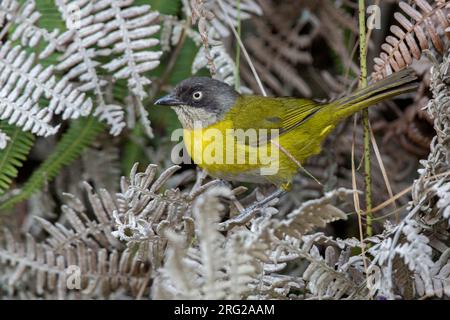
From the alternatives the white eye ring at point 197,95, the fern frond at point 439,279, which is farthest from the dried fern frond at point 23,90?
the fern frond at point 439,279

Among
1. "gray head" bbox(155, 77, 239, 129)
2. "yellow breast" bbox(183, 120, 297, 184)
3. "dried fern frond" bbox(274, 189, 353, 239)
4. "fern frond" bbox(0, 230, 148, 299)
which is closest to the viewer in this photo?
"dried fern frond" bbox(274, 189, 353, 239)

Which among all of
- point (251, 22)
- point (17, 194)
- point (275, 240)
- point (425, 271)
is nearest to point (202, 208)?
point (275, 240)

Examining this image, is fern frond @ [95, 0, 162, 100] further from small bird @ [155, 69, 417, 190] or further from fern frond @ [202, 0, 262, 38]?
fern frond @ [202, 0, 262, 38]

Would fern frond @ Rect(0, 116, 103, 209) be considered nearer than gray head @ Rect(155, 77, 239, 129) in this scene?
Yes

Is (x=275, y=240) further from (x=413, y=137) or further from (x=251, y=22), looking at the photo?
(x=251, y=22)

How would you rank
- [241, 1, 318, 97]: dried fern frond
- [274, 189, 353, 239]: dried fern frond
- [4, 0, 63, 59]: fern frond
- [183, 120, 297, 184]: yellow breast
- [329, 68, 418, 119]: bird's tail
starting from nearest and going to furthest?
[274, 189, 353, 239]: dried fern frond < [329, 68, 418, 119]: bird's tail < [4, 0, 63, 59]: fern frond < [183, 120, 297, 184]: yellow breast < [241, 1, 318, 97]: dried fern frond

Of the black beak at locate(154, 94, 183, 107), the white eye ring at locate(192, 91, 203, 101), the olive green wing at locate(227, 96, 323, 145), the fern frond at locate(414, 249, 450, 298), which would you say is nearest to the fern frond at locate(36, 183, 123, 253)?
the black beak at locate(154, 94, 183, 107)
